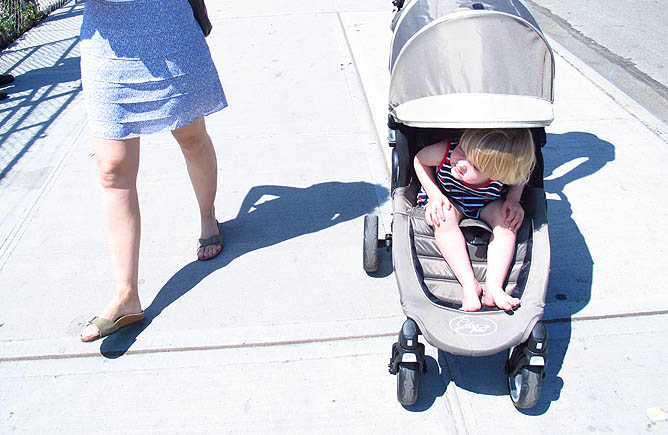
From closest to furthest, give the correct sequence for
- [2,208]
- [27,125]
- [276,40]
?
[2,208] < [27,125] < [276,40]

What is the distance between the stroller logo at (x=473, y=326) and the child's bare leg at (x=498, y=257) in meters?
0.12

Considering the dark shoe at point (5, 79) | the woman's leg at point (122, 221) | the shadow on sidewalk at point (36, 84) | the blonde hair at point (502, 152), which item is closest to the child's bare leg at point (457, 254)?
the blonde hair at point (502, 152)

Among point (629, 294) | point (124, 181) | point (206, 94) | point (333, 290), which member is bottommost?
point (629, 294)

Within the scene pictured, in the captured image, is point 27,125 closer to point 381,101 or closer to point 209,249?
point 209,249

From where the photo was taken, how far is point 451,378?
2523mm

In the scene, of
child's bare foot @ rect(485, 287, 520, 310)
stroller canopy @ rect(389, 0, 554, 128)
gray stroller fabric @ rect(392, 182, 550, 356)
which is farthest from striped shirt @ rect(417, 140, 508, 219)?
Result: child's bare foot @ rect(485, 287, 520, 310)

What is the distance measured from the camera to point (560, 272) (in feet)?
10.1

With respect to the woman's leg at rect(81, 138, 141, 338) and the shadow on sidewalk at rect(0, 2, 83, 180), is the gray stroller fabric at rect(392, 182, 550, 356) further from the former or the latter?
the shadow on sidewalk at rect(0, 2, 83, 180)

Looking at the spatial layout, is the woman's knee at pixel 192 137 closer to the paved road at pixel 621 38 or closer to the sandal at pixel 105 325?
the sandal at pixel 105 325

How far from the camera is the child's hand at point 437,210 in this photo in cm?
263

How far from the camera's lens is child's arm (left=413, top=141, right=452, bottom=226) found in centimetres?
264

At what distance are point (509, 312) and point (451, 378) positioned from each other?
1.36ft

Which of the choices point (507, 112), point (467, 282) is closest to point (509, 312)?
point (467, 282)

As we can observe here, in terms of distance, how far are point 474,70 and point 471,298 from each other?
94 cm
